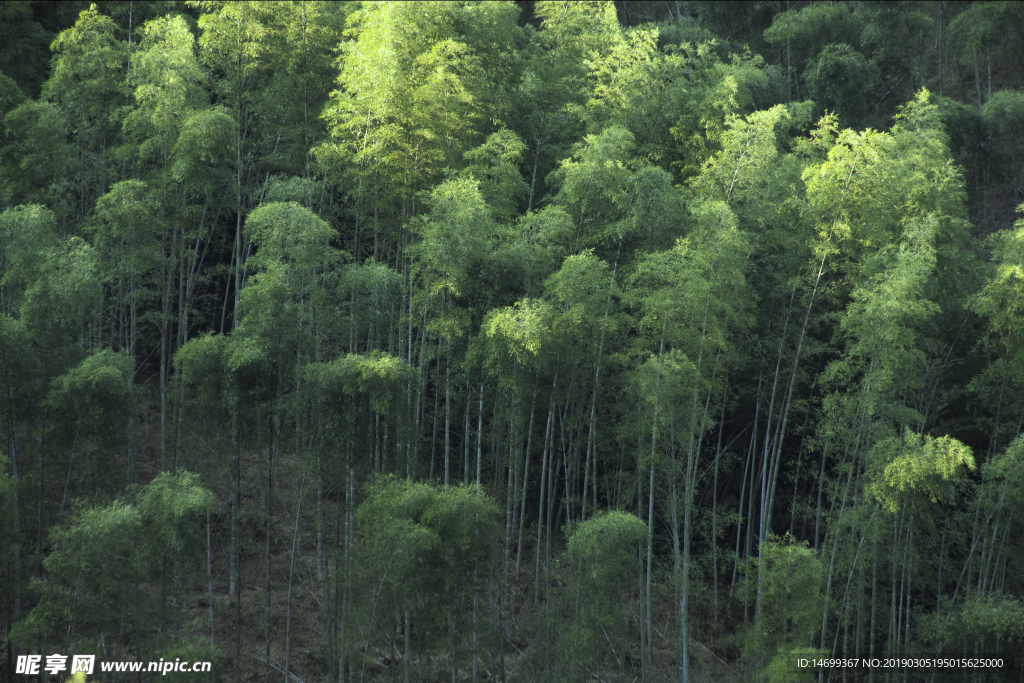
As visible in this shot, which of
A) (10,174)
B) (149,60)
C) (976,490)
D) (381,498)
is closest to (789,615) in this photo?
(976,490)

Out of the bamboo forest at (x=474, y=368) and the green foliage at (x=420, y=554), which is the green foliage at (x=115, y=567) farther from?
the green foliage at (x=420, y=554)

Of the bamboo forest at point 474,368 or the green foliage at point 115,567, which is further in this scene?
the bamboo forest at point 474,368

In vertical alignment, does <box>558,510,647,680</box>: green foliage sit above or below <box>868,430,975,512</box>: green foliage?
below

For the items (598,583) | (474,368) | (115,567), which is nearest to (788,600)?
(598,583)

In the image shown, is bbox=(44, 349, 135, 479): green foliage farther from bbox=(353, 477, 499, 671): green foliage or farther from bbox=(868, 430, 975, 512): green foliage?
bbox=(868, 430, 975, 512): green foliage

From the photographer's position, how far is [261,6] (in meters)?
12.9

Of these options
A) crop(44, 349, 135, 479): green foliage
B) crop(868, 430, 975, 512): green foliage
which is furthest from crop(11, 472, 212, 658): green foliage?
crop(868, 430, 975, 512): green foliage

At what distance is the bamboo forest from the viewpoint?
948cm

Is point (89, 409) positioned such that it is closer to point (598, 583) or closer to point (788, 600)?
point (598, 583)

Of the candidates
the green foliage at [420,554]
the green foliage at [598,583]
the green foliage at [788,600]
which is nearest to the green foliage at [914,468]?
the green foliage at [788,600]

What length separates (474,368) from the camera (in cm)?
1120

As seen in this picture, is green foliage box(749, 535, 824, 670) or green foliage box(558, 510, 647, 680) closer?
green foliage box(558, 510, 647, 680)

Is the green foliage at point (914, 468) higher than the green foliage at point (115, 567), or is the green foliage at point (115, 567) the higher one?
the green foliage at point (914, 468)

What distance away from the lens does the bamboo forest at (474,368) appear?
9484 mm
